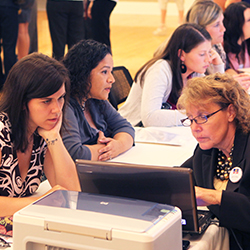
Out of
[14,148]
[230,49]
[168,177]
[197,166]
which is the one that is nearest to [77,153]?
[14,148]

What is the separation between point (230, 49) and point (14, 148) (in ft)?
10.4

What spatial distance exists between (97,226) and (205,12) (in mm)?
3162

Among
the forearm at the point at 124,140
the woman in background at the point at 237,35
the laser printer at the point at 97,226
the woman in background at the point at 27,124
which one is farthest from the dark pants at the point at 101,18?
the laser printer at the point at 97,226

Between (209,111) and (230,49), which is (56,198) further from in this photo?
(230,49)

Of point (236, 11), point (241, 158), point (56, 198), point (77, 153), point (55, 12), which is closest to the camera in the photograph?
point (56, 198)

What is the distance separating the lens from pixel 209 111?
1.61 metres

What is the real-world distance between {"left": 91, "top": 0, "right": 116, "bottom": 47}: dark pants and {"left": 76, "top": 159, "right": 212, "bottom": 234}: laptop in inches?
166

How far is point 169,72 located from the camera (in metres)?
2.96

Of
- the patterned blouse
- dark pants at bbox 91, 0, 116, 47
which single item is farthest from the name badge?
dark pants at bbox 91, 0, 116, 47

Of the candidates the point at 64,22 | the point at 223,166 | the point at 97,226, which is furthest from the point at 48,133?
the point at 64,22

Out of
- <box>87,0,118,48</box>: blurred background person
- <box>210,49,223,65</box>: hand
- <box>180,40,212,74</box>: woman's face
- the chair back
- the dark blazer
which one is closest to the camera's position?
the dark blazer

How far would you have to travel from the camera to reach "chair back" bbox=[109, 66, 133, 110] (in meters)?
3.21

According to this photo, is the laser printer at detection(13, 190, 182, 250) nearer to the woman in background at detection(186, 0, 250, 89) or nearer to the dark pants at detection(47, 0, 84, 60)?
the woman in background at detection(186, 0, 250, 89)

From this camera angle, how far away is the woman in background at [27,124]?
5.19 feet
